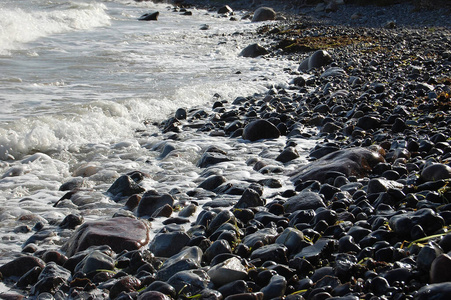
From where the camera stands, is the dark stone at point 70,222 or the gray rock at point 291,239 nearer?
the gray rock at point 291,239

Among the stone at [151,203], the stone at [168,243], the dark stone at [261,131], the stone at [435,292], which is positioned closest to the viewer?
the stone at [435,292]

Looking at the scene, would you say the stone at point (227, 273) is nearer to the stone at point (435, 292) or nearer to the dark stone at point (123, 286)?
the dark stone at point (123, 286)

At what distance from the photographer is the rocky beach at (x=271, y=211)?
250 centimetres

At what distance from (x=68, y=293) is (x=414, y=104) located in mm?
5318

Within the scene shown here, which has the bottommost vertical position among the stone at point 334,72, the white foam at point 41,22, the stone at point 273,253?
the stone at point 273,253

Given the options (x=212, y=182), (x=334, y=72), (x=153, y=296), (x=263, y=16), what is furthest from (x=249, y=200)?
(x=263, y=16)

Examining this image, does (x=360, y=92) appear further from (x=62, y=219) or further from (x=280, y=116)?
(x=62, y=219)

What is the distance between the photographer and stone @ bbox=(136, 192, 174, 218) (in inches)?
160

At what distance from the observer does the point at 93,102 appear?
Result: 7504mm

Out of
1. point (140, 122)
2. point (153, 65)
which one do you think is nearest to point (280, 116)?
point (140, 122)

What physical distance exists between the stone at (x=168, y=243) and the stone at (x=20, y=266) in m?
0.74

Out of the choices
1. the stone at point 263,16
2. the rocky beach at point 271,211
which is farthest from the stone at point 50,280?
the stone at point 263,16

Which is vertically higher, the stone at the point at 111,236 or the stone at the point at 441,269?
the stone at the point at 441,269

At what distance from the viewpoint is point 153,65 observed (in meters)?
11.7
